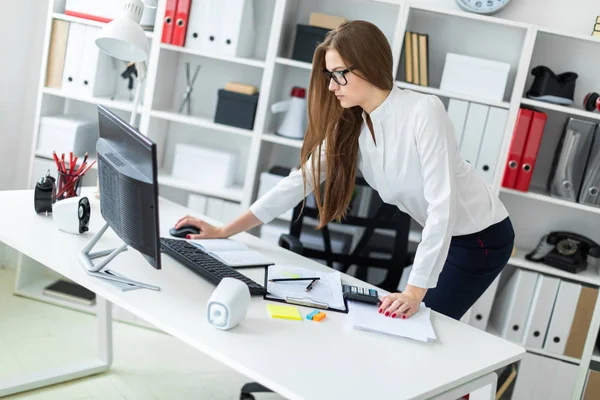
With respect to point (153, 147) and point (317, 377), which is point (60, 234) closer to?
point (153, 147)

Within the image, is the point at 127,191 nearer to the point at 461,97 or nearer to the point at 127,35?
the point at 127,35

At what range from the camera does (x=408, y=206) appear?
228cm

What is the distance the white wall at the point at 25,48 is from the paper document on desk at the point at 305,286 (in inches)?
69.1

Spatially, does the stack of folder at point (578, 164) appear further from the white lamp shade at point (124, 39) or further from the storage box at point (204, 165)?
the white lamp shade at point (124, 39)

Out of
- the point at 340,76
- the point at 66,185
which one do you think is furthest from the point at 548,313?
the point at 66,185

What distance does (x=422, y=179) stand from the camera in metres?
2.12

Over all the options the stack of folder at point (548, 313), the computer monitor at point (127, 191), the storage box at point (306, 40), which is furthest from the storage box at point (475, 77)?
the computer monitor at point (127, 191)

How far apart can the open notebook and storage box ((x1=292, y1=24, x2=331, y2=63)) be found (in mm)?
1278

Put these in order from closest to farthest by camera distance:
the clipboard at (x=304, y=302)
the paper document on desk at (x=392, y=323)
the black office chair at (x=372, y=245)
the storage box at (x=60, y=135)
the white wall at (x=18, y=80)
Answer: the paper document on desk at (x=392, y=323), the clipboard at (x=304, y=302), the black office chair at (x=372, y=245), the storage box at (x=60, y=135), the white wall at (x=18, y=80)

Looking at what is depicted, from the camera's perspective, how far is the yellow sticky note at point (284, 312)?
1.81 metres

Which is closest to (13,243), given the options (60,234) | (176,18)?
(60,234)

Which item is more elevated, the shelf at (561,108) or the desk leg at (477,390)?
the shelf at (561,108)

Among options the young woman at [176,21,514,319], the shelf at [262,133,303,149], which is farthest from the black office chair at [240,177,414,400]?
the shelf at [262,133,303,149]

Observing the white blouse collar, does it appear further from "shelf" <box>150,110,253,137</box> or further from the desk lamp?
"shelf" <box>150,110,253,137</box>
